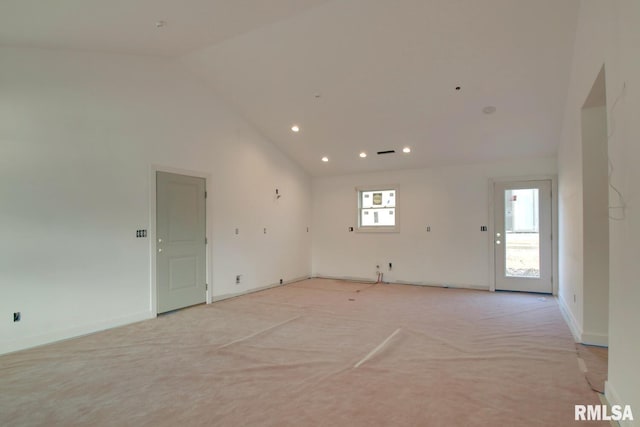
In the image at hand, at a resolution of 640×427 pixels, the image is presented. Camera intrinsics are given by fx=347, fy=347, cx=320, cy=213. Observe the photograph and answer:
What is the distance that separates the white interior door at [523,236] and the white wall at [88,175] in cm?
506

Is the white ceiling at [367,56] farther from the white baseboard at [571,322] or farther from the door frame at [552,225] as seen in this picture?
the white baseboard at [571,322]

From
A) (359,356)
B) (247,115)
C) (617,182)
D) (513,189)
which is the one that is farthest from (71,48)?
(513,189)

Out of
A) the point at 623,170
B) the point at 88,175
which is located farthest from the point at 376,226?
the point at 623,170

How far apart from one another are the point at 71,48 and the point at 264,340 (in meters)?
3.93

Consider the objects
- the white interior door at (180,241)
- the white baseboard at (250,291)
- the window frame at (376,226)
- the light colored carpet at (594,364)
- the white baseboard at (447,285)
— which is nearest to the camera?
the light colored carpet at (594,364)

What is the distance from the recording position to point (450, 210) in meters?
7.00

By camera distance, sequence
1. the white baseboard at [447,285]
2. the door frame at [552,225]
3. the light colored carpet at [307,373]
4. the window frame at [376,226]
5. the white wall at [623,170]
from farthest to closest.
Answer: the window frame at [376,226] < the white baseboard at [447,285] < the door frame at [552,225] < the light colored carpet at [307,373] < the white wall at [623,170]

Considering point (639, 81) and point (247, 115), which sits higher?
point (247, 115)

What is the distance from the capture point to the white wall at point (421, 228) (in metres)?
6.72

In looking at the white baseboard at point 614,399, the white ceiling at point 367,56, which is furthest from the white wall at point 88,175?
the white baseboard at point 614,399

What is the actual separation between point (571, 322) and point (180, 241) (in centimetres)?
530

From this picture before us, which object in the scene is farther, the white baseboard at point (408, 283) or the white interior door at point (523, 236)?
the white baseboard at point (408, 283)

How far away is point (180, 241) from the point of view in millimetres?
5156

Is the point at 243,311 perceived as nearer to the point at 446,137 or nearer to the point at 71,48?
the point at 71,48
